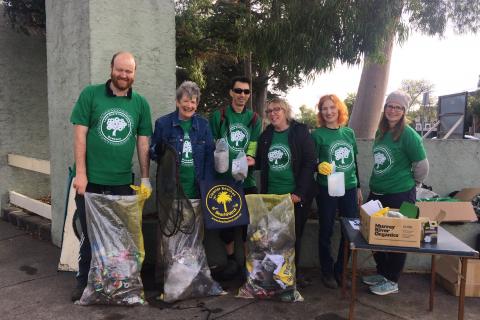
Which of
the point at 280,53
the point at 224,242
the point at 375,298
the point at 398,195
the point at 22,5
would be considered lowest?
the point at 375,298

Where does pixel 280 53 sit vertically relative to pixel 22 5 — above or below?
below

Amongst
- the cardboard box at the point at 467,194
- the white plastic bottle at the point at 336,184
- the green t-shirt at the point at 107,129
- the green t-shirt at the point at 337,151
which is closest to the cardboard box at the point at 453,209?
the cardboard box at the point at 467,194

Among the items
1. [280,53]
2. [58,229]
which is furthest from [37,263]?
[280,53]

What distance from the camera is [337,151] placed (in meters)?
3.59

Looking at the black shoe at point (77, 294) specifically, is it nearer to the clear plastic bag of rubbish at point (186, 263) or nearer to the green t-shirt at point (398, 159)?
the clear plastic bag of rubbish at point (186, 263)

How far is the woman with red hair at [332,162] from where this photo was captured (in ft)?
11.8

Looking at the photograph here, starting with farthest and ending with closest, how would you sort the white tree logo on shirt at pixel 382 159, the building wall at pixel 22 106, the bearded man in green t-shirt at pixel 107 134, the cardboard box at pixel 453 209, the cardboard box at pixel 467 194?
the building wall at pixel 22 106 → the cardboard box at pixel 467 194 → the cardboard box at pixel 453 209 → the white tree logo on shirt at pixel 382 159 → the bearded man in green t-shirt at pixel 107 134

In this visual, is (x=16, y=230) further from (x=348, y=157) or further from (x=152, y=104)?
(x=348, y=157)

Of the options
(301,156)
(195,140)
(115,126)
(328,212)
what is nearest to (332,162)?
(301,156)

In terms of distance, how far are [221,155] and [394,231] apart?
1.40m

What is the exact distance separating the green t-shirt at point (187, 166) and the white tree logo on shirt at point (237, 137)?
395 mm

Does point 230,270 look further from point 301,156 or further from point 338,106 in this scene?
point 338,106

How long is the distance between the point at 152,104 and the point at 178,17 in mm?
5212

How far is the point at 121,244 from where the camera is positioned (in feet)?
10.4
